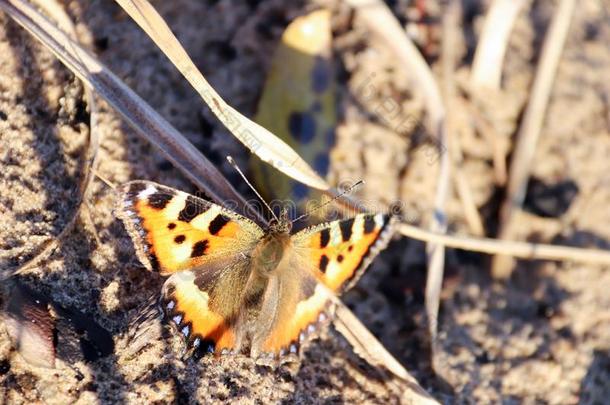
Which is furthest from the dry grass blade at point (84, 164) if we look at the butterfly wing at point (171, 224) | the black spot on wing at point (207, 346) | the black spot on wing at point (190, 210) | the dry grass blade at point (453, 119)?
the dry grass blade at point (453, 119)

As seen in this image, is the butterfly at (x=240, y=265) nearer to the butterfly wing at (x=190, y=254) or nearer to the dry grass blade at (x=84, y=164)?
the butterfly wing at (x=190, y=254)

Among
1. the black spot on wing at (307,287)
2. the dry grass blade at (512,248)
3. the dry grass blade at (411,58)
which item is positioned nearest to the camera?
the black spot on wing at (307,287)

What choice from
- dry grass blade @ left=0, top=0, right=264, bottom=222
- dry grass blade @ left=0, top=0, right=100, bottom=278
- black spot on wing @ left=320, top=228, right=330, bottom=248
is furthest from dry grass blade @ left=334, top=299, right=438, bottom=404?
dry grass blade @ left=0, top=0, right=100, bottom=278

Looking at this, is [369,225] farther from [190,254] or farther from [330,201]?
[190,254]

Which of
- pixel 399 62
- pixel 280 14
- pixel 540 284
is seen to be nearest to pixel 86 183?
pixel 280 14

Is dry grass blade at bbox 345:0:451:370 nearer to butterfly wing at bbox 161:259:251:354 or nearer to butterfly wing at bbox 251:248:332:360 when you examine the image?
butterfly wing at bbox 251:248:332:360

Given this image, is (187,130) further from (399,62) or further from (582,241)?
(582,241)
